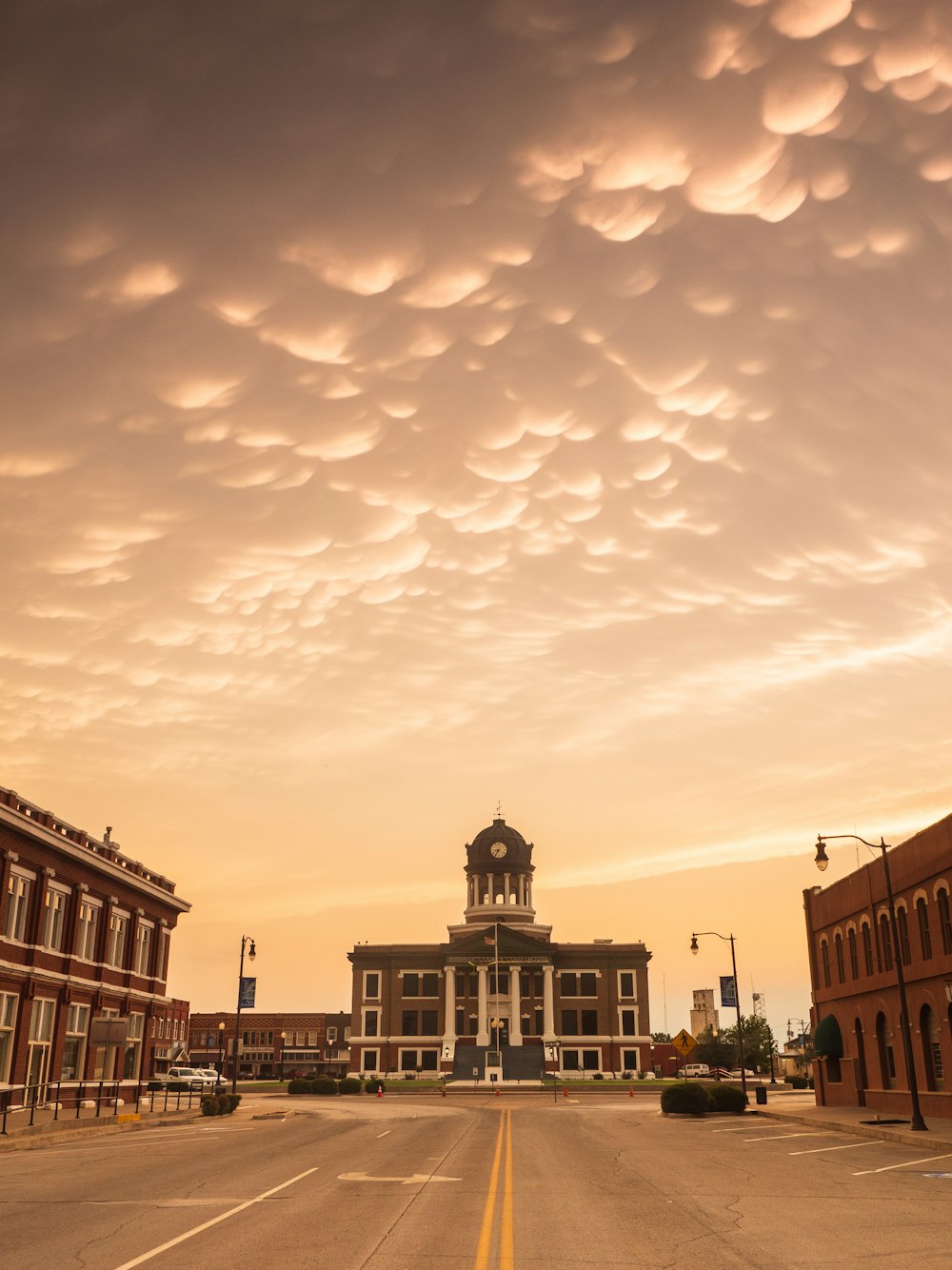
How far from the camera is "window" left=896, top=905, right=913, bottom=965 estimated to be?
39.6 meters

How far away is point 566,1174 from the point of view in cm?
2170

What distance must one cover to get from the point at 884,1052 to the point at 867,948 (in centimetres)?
400

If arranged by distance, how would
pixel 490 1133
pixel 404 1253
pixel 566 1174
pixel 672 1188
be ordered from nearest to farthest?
pixel 404 1253
pixel 672 1188
pixel 566 1174
pixel 490 1133

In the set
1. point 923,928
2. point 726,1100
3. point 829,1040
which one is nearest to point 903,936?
point 923,928

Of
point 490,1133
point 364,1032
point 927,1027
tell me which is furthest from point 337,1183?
point 364,1032

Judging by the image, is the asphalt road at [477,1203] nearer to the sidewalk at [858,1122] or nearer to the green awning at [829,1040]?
the sidewalk at [858,1122]

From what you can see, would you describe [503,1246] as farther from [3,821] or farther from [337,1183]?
[3,821]

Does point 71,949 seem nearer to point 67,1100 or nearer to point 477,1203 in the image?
point 67,1100

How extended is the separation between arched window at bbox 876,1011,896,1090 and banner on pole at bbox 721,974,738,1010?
1730cm

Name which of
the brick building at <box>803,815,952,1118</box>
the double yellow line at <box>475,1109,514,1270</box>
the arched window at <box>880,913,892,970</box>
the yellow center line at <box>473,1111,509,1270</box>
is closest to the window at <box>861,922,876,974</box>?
the brick building at <box>803,815,952,1118</box>

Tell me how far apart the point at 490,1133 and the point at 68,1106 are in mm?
A: 19953

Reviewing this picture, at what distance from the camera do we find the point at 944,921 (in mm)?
35906

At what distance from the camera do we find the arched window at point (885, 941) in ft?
138

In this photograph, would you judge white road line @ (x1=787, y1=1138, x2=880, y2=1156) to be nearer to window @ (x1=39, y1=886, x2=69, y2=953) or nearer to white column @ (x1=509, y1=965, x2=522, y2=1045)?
window @ (x1=39, y1=886, x2=69, y2=953)
